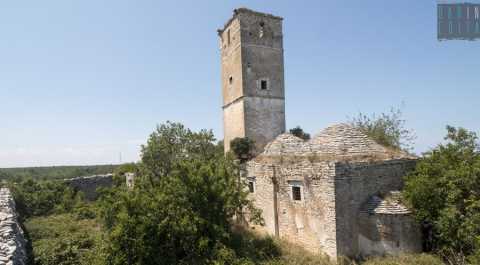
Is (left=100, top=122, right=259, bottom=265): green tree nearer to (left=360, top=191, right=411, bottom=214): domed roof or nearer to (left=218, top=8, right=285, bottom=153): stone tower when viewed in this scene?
(left=360, top=191, right=411, bottom=214): domed roof

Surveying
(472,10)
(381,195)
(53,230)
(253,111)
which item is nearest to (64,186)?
(53,230)

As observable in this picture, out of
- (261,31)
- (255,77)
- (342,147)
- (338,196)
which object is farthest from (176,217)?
(261,31)

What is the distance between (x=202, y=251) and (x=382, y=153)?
29.5 feet

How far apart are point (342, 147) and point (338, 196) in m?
2.91

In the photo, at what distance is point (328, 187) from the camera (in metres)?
10.6

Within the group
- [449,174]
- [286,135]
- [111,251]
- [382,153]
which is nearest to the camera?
[111,251]

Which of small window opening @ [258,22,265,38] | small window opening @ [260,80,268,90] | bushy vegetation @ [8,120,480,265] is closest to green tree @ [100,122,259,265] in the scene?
bushy vegetation @ [8,120,480,265]

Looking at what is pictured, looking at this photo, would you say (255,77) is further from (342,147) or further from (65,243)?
(65,243)

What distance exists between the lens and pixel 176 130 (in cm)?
1385

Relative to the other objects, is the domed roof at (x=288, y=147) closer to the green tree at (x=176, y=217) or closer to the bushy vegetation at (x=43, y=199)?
the green tree at (x=176, y=217)

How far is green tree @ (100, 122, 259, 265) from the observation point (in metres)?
8.34

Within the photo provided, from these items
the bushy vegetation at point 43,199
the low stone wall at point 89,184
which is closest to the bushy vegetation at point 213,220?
the bushy vegetation at point 43,199

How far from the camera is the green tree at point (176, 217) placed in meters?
8.34

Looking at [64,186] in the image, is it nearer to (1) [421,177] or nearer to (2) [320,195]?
(2) [320,195]
